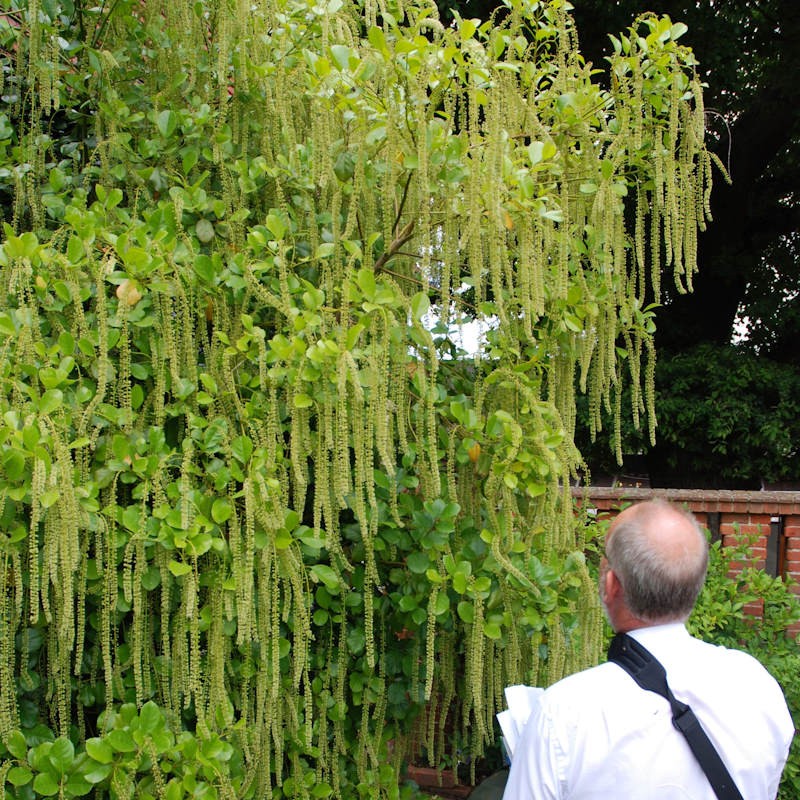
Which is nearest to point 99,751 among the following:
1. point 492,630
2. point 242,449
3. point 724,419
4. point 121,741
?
point 121,741

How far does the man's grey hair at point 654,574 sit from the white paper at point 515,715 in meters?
0.31

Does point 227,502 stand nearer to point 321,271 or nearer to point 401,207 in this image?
point 321,271

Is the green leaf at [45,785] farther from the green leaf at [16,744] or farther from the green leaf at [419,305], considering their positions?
the green leaf at [419,305]

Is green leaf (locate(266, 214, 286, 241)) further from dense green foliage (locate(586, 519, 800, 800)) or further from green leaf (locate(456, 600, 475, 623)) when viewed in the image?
dense green foliage (locate(586, 519, 800, 800))

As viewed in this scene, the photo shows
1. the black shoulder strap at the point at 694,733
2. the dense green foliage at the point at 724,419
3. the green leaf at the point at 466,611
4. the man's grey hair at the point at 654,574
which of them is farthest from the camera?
the dense green foliage at the point at 724,419

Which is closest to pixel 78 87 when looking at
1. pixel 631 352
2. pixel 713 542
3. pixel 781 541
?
pixel 631 352

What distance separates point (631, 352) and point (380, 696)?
1.35 meters

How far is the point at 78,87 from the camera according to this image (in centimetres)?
266

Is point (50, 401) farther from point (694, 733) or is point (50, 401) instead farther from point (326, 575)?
point (694, 733)

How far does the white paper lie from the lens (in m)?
1.77

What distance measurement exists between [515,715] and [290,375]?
92cm

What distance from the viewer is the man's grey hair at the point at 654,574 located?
5.45ft

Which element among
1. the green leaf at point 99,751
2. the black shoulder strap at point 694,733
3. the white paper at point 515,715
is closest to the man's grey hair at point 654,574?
the black shoulder strap at point 694,733

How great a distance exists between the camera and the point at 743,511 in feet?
15.7
